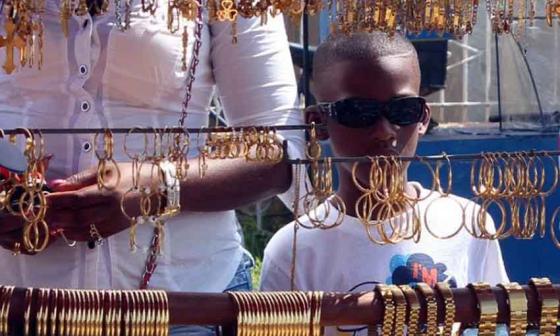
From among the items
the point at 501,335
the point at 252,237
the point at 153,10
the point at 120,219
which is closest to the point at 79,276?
the point at 120,219

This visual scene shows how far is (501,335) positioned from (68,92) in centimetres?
71

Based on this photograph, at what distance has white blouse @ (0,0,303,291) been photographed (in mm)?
1483

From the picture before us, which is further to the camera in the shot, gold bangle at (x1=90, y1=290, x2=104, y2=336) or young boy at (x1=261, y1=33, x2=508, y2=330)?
young boy at (x1=261, y1=33, x2=508, y2=330)

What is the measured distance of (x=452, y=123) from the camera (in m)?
3.93

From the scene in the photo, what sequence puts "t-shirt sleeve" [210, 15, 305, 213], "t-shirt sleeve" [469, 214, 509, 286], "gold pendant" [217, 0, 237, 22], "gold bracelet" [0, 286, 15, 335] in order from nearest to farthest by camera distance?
"gold bracelet" [0, 286, 15, 335] → "gold pendant" [217, 0, 237, 22] → "t-shirt sleeve" [210, 15, 305, 213] → "t-shirt sleeve" [469, 214, 509, 286]

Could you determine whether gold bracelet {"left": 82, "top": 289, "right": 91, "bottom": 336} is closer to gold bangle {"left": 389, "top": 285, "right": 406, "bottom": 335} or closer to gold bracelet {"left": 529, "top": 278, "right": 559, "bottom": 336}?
gold bangle {"left": 389, "top": 285, "right": 406, "bottom": 335}

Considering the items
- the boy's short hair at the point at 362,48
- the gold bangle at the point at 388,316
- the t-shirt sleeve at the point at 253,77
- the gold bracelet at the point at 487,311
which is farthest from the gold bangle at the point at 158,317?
the boy's short hair at the point at 362,48

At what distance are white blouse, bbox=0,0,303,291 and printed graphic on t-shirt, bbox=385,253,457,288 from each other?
211 mm

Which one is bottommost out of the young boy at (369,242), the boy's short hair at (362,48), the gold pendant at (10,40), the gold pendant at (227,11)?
the young boy at (369,242)

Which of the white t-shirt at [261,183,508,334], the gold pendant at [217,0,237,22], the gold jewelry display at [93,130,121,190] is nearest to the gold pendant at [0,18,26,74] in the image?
the gold jewelry display at [93,130,121,190]

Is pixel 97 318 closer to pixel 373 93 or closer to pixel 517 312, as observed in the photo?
pixel 517 312

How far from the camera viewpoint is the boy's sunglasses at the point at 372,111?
4.69 feet

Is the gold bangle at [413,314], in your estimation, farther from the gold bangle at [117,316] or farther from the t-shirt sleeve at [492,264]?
the t-shirt sleeve at [492,264]

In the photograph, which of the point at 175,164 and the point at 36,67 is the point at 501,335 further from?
the point at 36,67
